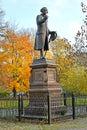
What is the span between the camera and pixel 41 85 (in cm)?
1667

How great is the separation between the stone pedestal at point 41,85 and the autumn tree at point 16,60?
19.4 m

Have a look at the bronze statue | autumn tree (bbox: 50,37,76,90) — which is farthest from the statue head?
autumn tree (bbox: 50,37,76,90)

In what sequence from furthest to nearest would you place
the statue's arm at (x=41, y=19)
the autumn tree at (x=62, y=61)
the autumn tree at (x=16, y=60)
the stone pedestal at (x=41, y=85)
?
the autumn tree at (x=62, y=61) < the autumn tree at (x=16, y=60) < the statue's arm at (x=41, y=19) < the stone pedestal at (x=41, y=85)

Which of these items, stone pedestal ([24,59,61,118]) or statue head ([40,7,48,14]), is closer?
stone pedestal ([24,59,61,118])

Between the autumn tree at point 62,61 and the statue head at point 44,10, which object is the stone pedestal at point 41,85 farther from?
the autumn tree at point 62,61

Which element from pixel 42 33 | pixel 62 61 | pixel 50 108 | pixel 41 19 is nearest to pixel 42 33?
pixel 42 33

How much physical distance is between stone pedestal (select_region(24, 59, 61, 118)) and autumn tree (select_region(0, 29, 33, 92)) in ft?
63.7

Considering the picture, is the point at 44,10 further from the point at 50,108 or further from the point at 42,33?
the point at 50,108

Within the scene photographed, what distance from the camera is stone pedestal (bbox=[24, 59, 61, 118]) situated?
52.5 ft

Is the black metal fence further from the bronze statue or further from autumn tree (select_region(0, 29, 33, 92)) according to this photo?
autumn tree (select_region(0, 29, 33, 92))

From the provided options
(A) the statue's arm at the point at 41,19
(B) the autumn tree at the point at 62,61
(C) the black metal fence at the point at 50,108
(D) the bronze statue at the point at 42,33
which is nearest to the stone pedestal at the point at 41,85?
(C) the black metal fence at the point at 50,108

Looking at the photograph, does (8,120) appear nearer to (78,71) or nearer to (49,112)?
(49,112)

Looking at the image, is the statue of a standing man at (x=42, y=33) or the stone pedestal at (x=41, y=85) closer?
the stone pedestal at (x=41, y=85)

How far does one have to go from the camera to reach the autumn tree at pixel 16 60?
3692 cm
